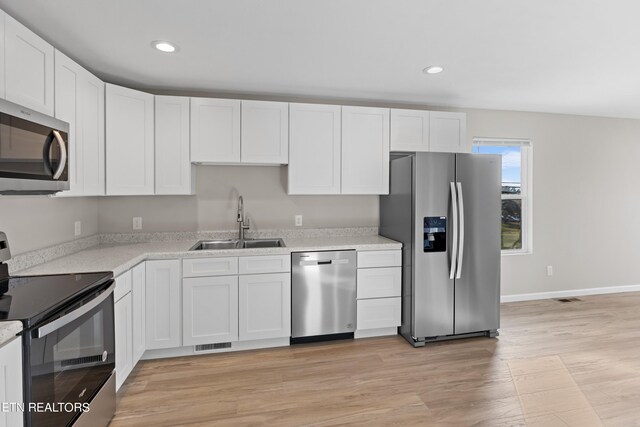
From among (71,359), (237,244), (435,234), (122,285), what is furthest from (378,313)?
(71,359)

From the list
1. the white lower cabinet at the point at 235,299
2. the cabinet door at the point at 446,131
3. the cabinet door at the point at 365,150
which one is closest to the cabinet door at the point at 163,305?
the white lower cabinet at the point at 235,299

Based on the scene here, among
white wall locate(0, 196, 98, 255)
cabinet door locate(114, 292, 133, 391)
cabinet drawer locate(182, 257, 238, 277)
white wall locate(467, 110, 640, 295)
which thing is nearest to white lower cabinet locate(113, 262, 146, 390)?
cabinet door locate(114, 292, 133, 391)

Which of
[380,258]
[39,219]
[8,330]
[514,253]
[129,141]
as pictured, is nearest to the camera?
[8,330]

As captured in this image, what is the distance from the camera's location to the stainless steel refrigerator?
10.1 ft

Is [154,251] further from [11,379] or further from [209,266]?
[11,379]

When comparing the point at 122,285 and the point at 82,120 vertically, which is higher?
the point at 82,120

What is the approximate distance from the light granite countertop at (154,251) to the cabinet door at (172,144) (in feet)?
1.84

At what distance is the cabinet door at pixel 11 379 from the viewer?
1.17 m

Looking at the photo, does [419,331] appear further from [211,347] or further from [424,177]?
[211,347]

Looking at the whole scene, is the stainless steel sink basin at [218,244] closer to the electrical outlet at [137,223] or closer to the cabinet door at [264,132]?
the electrical outlet at [137,223]

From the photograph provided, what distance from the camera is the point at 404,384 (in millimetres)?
2453

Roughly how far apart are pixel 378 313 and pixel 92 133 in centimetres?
284

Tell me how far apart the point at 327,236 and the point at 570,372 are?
2.38 meters

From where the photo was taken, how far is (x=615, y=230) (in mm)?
4641
